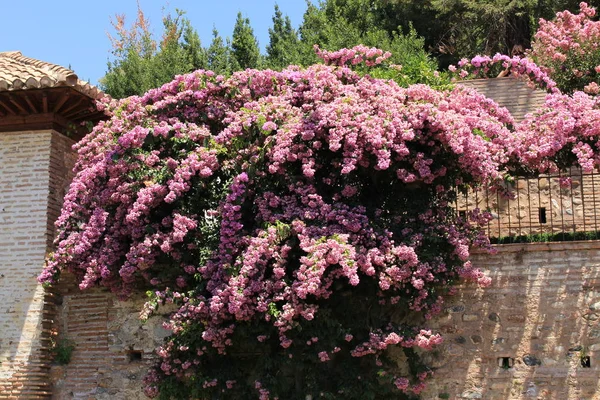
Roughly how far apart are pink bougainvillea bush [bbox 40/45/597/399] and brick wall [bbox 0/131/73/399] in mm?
487

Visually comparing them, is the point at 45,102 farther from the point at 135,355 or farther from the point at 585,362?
the point at 585,362

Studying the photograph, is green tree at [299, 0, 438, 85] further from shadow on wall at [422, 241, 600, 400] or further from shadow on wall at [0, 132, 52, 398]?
shadow on wall at [0, 132, 52, 398]

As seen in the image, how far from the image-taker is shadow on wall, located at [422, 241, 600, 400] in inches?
372

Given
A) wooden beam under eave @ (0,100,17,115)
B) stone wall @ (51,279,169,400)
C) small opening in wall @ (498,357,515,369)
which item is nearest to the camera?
small opening in wall @ (498,357,515,369)

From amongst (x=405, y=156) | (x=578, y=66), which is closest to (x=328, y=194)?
(x=405, y=156)

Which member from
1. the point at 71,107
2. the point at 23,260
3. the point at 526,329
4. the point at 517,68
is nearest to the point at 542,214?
the point at 526,329

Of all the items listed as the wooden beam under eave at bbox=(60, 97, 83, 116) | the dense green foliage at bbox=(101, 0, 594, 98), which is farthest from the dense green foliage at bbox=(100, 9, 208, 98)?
the wooden beam under eave at bbox=(60, 97, 83, 116)

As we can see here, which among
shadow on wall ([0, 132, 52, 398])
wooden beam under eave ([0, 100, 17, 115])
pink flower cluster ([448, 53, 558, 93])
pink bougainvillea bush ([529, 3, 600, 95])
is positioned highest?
pink bougainvillea bush ([529, 3, 600, 95])

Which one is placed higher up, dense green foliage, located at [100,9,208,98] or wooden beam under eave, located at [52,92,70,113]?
dense green foliage, located at [100,9,208,98]

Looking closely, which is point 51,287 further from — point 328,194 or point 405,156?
point 405,156

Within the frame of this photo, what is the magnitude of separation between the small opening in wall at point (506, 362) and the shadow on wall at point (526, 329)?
0.4 inches

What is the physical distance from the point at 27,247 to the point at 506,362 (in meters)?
6.14

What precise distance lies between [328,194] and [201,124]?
1957 millimetres

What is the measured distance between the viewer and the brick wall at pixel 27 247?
36.0 ft
